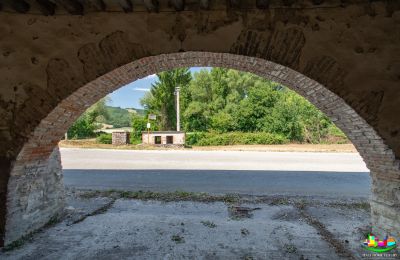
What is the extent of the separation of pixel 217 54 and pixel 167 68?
118 cm

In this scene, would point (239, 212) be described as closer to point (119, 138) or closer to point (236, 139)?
point (236, 139)

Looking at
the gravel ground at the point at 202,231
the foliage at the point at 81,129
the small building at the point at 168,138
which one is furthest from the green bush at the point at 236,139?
the gravel ground at the point at 202,231

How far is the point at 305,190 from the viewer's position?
8000 mm

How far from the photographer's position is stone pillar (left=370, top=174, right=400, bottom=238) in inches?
155

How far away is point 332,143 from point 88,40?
76.5 ft

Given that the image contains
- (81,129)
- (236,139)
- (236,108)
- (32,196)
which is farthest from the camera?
(81,129)

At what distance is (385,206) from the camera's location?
13.6 ft

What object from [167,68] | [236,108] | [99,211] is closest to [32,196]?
[99,211]

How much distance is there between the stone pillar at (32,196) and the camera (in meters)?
4.10

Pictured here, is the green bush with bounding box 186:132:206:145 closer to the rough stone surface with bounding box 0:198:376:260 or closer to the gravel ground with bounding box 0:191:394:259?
the gravel ground with bounding box 0:191:394:259

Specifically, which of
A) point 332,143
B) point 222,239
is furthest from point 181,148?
point 222,239

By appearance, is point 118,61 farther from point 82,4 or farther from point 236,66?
point 236,66
